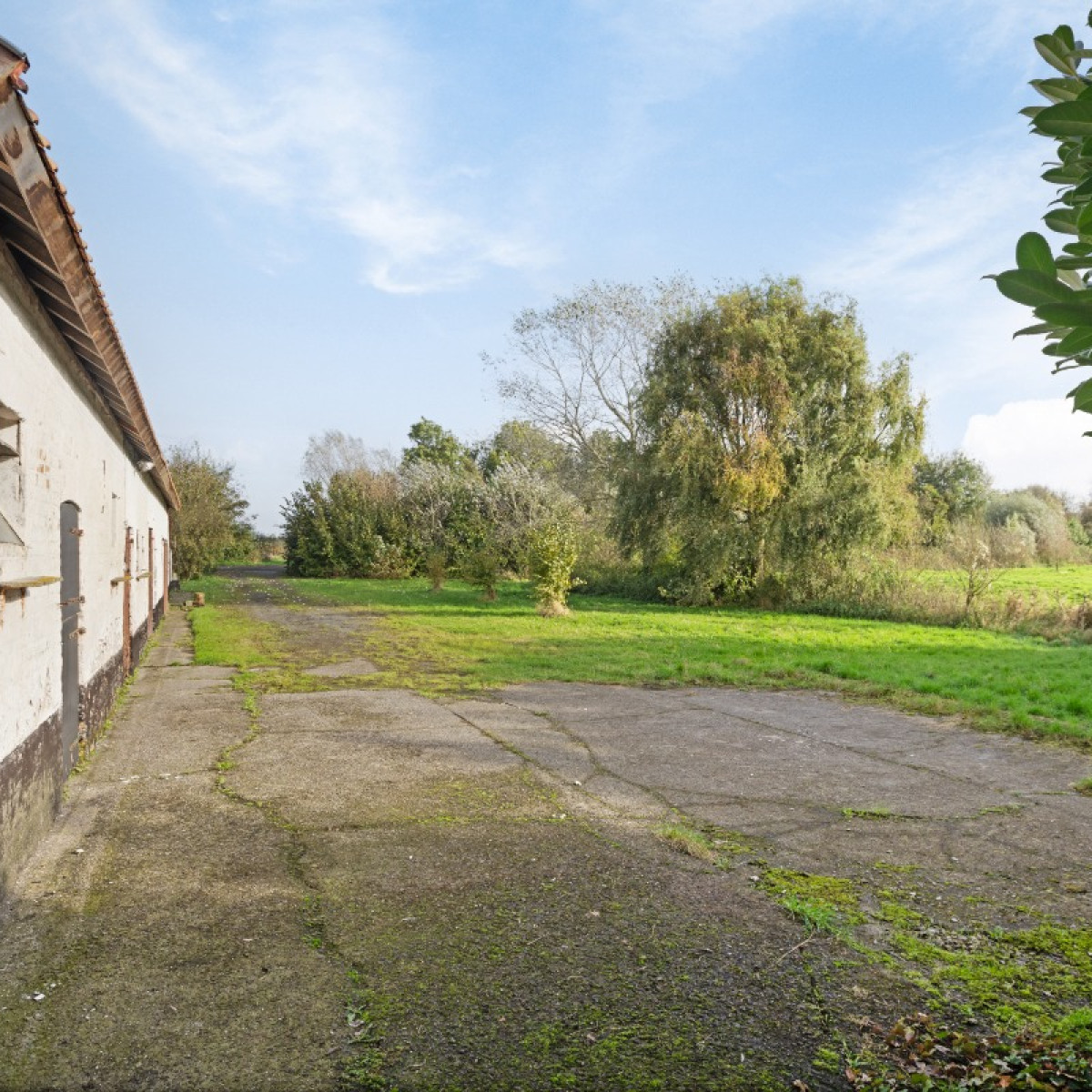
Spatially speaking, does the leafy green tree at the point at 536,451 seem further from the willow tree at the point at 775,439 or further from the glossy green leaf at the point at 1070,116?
the glossy green leaf at the point at 1070,116

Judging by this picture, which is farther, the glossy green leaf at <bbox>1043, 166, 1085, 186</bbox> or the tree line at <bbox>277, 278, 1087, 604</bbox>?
the tree line at <bbox>277, 278, 1087, 604</bbox>

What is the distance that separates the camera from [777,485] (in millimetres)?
20453

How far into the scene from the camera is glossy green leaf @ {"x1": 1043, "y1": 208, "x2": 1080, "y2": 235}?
1.95 meters

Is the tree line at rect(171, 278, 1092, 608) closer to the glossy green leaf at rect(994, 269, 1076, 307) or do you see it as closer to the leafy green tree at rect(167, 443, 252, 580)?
the leafy green tree at rect(167, 443, 252, 580)


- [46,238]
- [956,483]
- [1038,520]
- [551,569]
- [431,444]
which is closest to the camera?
[46,238]

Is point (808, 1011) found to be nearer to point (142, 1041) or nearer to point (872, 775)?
point (142, 1041)

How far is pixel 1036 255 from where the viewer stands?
1579 millimetres

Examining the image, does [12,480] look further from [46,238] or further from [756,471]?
[756,471]

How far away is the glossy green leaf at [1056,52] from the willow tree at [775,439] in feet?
61.2

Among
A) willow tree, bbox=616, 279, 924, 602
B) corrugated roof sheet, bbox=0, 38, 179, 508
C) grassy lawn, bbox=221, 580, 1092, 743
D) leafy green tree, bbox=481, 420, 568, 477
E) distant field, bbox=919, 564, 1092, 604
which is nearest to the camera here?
corrugated roof sheet, bbox=0, 38, 179, 508

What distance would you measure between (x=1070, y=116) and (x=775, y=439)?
19.9 metres

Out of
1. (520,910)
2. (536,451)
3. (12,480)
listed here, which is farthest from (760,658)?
(536,451)

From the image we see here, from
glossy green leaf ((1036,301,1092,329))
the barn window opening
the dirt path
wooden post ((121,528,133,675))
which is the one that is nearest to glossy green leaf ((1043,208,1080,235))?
glossy green leaf ((1036,301,1092,329))

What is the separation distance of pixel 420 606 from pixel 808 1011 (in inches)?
752
